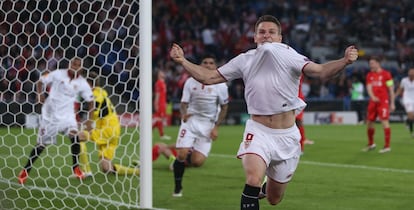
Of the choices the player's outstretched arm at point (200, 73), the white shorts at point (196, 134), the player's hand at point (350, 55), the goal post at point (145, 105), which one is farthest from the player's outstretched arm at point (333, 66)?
the white shorts at point (196, 134)

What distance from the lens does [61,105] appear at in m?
11.1

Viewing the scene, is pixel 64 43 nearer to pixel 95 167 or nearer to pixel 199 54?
pixel 95 167

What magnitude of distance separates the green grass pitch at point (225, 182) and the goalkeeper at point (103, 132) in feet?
0.59

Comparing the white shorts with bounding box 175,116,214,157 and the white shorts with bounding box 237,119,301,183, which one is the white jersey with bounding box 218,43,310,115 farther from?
the white shorts with bounding box 175,116,214,157

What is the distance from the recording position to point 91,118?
1127 cm

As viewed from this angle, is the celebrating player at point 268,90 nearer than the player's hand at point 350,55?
No

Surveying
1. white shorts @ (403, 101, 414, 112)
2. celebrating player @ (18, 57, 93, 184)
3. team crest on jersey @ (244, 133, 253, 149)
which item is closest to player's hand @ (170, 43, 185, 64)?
team crest on jersey @ (244, 133, 253, 149)

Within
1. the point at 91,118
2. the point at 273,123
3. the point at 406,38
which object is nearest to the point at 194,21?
the point at 406,38

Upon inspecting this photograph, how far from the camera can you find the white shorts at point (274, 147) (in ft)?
21.1

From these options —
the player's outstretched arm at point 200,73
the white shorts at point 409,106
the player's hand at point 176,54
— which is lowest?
the white shorts at point 409,106

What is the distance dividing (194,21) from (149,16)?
24.8 m

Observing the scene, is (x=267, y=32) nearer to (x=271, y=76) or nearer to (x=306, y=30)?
(x=271, y=76)

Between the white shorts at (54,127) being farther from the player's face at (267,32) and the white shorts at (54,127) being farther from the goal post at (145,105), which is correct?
the player's face at (267,32)

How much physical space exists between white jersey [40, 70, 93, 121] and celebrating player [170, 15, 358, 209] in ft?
15.6
